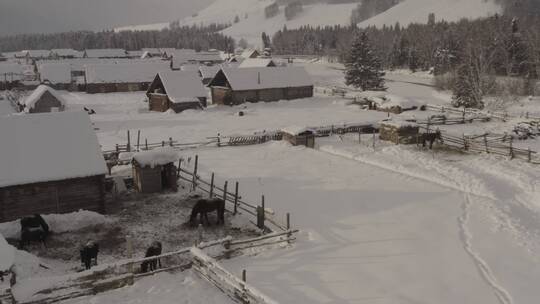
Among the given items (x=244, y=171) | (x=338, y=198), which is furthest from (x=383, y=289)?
(x=244, y=171)

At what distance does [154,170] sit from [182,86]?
31.3 meters

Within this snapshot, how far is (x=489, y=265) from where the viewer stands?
15750 mm

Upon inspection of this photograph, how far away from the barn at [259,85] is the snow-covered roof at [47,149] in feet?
115

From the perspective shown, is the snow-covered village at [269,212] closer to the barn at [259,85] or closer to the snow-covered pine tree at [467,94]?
the snow-covered pine tree at [467,94]

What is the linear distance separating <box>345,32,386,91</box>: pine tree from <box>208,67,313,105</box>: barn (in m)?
8.37

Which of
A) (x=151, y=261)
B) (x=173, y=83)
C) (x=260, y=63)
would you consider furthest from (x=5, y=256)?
(x=260, y=63)

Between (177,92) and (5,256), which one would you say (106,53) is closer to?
(177,92)

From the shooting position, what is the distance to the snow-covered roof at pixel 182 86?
51.4 m

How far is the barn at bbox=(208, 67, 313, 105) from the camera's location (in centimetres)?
5656

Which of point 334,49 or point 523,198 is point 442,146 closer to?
point 523,198

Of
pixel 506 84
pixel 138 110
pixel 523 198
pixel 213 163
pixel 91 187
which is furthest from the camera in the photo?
pixel 506 84

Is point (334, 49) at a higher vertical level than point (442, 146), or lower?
higher

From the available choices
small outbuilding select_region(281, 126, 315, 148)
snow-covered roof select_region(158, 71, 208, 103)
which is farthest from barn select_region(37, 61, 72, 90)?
small outbuilding select_region(281, 126, 315, 148)

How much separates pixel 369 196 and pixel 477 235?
5742 millimetres
